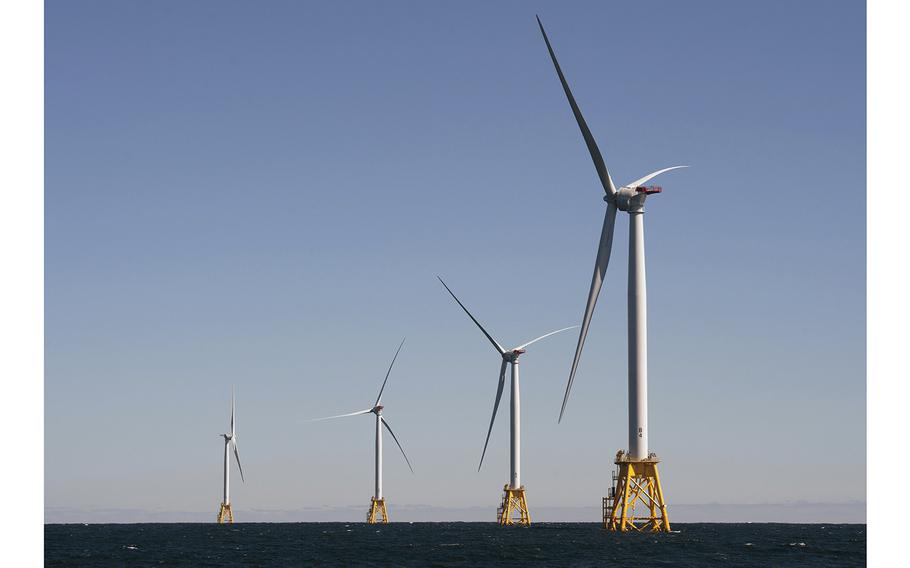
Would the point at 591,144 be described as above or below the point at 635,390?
above

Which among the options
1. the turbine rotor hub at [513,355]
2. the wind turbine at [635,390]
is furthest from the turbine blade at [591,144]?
the turbine rotor hub at [513,355]

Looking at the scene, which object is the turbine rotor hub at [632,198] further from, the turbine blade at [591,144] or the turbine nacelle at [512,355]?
the turbine nacelle at [512,355]

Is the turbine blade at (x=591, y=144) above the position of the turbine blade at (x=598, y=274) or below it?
above

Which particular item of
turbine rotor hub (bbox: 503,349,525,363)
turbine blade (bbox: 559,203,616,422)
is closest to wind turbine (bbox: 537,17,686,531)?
turbine blade (bbox: 559,203,616,422)

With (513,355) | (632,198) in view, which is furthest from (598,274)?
(513,355)

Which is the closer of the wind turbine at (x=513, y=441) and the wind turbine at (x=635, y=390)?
the wind turbine at (x=635, y=390)

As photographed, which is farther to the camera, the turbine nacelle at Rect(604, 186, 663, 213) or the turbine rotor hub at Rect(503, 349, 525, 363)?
the turbine rotor hub at Rect(503, 349, 525, 363)

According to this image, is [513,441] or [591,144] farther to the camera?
[513,441]

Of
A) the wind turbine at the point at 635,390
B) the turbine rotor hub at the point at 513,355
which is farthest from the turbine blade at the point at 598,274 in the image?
the turbine rotor hub at the point at 513,355

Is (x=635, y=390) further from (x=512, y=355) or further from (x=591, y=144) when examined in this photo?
(x=512, y=355)

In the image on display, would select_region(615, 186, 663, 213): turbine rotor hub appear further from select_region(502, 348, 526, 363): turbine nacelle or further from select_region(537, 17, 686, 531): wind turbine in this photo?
select_region(502, 348, 526, 363): turbine nacelle

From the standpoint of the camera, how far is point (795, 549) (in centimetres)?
13062
